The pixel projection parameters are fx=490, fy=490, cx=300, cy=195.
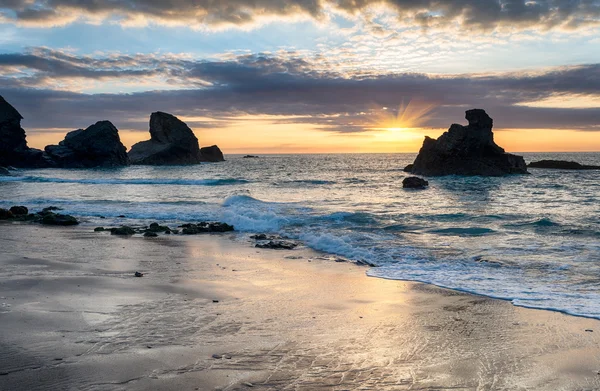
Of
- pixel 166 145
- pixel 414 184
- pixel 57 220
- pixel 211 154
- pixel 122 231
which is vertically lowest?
pixel 122 231

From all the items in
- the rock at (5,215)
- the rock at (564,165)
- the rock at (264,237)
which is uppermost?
the rock at (564,165)

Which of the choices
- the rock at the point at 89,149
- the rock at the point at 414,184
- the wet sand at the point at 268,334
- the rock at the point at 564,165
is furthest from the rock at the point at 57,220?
the rock at the point at 564,165

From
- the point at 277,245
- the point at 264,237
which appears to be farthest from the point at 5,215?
the point at 277,245

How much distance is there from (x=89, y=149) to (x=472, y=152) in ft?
210

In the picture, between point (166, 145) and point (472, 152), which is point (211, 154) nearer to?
point (166, 145)

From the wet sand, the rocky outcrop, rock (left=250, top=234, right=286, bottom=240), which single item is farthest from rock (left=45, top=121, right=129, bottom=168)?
the wet sand

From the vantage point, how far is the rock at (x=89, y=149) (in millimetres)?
83688

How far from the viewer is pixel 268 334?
238 inches

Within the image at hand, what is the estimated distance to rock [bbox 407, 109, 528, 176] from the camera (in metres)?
54.2

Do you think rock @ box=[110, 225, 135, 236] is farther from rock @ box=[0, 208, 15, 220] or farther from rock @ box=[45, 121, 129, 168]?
rock @ box=[45, 121, 129, 168]

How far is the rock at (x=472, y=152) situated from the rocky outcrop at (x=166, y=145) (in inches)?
2404

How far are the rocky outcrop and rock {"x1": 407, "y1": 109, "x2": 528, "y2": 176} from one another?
61.1 metres

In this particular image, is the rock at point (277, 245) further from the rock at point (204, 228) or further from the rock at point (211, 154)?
the rock at point (211, 154)

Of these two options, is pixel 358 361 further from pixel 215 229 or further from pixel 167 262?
pixel 215 229
